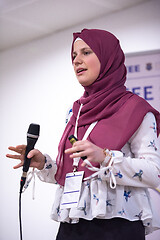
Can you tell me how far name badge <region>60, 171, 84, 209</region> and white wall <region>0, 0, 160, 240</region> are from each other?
1.77 metres

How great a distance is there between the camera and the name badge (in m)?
1.37

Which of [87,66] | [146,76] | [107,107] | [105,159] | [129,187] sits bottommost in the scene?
[129,187]

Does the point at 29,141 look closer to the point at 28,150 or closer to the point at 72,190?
the point at 28,150

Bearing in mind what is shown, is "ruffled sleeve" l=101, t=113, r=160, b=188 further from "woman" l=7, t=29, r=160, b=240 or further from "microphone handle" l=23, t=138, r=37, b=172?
"microphone handle" l=23, t=138, r=37, b=172

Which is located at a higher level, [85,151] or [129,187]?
[85,151]

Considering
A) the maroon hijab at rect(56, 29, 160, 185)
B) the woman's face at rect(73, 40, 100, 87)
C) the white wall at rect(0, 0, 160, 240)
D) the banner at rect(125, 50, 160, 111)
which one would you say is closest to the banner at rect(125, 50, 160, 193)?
the banner at rect(125, 50, 160, 111)

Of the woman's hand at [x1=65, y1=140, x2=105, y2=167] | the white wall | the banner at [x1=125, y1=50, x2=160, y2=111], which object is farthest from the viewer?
the white wall

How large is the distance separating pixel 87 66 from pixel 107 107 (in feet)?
0.65

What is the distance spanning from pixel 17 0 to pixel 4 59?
1054 mm

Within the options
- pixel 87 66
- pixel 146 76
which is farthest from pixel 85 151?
pixel 146 76

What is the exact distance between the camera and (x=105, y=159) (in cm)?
129

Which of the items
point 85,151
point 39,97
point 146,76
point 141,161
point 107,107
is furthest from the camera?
point 39,97

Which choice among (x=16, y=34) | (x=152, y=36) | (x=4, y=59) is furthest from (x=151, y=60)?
(x=4, y=59)

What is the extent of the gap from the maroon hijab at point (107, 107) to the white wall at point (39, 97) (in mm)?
1445
